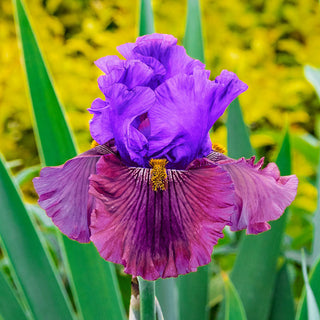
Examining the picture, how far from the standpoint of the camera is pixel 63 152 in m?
0.71

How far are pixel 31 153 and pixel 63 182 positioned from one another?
117 cm

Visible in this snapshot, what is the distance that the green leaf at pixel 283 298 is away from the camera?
0.84 meters

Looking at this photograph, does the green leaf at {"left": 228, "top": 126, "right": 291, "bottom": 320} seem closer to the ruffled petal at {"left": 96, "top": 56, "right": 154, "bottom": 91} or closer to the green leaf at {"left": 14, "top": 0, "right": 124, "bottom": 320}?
the green leaf at {"left": 14, "top": 0, "right": 124, "bottom": 320}

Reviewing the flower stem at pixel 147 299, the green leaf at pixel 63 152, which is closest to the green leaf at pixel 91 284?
the green leaf at pixel 63 152

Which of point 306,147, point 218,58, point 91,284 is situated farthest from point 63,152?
point 218,58

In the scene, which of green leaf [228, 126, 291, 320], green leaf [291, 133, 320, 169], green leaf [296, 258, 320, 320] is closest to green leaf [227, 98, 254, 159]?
green leaf [228, 126, 291, 320]

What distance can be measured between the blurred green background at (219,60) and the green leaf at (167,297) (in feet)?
1.48

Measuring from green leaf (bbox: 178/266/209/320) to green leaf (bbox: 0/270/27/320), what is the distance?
10.3 inches

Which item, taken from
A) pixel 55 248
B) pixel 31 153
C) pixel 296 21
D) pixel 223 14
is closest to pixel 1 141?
pixel 31 153

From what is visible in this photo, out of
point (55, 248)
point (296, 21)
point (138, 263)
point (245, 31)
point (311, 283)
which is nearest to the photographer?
point (138, 263)

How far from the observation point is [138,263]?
382 millimetres

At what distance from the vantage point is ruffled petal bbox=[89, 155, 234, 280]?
0.38 meters

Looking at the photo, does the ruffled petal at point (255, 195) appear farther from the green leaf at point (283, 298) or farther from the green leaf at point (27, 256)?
the green leaf at point (283, 298)

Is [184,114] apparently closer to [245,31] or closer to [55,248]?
[55,248]
